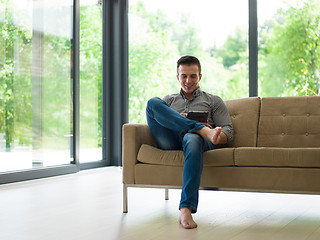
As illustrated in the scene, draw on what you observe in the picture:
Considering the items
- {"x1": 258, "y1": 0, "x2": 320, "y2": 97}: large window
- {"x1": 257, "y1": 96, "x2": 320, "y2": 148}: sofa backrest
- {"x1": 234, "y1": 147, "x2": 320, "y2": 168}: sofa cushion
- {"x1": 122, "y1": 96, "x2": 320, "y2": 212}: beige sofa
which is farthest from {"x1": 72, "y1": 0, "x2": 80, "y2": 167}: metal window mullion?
{"x1": 234, "y1": 147, "x2": 320, "y2": 168}: sofa cushion

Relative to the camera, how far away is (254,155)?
250 cm

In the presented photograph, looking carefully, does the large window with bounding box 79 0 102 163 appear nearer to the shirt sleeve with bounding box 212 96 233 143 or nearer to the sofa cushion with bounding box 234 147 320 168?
the shirt sleeve with bounding box 212 96 233 143

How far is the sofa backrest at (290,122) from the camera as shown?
295 cm

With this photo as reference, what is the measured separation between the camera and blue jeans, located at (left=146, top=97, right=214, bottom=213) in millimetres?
2334

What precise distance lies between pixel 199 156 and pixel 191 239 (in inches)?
20.0

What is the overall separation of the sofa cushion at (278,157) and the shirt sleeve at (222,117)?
305mm

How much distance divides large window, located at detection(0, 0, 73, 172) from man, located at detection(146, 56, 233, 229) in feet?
6.13

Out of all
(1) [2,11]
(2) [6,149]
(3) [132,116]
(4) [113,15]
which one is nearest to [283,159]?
(2) [6,149]

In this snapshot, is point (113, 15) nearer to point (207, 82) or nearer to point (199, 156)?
point (207, 82)

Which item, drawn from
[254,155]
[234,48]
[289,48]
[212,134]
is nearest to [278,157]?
[254,155]

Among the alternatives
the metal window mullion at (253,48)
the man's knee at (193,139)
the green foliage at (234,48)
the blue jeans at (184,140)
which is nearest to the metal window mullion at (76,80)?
the green foliage at (234,48)

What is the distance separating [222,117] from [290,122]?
0.50m

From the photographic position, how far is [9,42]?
166 inches

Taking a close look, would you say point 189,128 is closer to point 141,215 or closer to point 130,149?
point 130,149
